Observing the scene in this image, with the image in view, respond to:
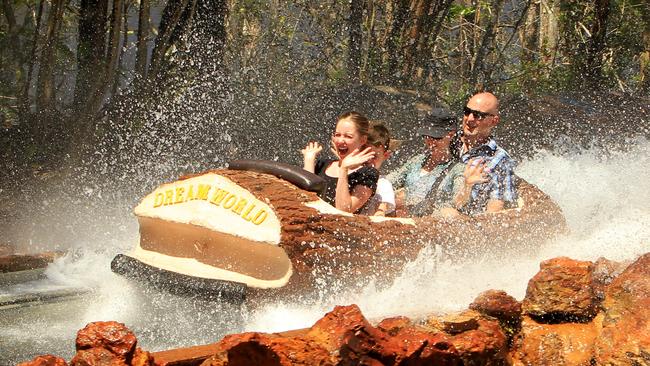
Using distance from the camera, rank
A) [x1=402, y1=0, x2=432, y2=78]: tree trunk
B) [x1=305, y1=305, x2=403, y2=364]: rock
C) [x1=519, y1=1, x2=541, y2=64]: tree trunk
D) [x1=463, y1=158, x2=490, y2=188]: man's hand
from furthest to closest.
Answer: [x1=519, y1=1, x2=541, y2=64]: tree trunk, [x1=402, y1=0, x2=432, y2=78]: tree trunk, [x1=463, y1=158, x2=490, y2=188]: man's hand, [x1=305, y1=305, x2=403, y2=364]: rock

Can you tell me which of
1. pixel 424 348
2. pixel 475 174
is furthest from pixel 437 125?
pixel 424 348

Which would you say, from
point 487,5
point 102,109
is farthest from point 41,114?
point 487,5

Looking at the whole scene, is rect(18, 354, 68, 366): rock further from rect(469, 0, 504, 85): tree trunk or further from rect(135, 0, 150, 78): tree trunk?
rect(469, 0, 504, 85): tree trunk

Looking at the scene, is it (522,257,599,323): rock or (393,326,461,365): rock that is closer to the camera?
(393,326,461,365): rock

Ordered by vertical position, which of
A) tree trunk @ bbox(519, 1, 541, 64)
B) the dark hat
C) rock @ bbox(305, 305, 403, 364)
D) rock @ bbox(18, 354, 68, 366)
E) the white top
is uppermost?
tree trunk @ bbox(519, 1, 541, 64)

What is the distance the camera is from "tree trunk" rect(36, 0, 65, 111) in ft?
31.4

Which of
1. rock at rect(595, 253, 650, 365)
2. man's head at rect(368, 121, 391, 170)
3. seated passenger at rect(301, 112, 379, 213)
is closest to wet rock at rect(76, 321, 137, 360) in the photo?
rock at rect(595, 253, 650, 365)

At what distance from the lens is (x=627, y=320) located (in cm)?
346

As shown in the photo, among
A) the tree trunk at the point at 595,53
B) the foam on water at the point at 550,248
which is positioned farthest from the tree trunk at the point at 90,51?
the tree trunk at the point at 595,53

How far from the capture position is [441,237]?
5.70 meters

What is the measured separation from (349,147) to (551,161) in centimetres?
358

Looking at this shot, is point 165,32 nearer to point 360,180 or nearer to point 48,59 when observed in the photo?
point 48,59

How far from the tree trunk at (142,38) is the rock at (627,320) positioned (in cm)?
754

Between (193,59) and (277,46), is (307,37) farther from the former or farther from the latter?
(193,59)
